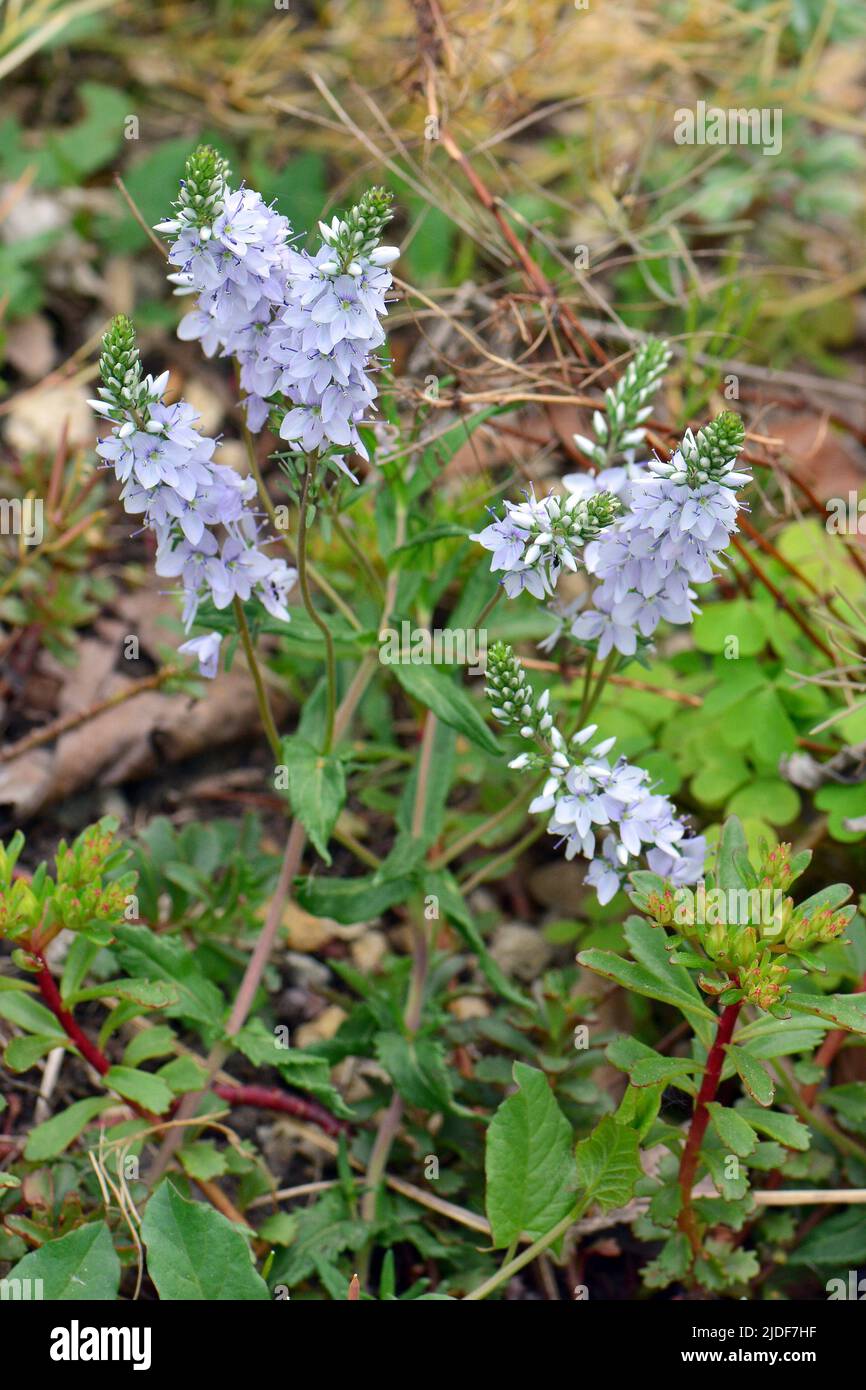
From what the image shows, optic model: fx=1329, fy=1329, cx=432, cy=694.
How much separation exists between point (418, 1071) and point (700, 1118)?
54cm

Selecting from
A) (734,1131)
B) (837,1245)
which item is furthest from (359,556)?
(837,1245)

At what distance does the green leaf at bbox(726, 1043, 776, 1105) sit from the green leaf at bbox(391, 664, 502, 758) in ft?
2.03

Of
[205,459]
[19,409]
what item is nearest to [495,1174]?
[205,459]

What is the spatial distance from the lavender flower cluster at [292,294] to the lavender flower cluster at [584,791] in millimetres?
448

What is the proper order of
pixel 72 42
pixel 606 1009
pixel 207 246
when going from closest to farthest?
pixel 207 246
pixel 606 1009
pixel 72 42

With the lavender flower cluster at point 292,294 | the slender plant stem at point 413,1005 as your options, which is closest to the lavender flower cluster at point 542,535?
the lavender flower cluster at point 292,294

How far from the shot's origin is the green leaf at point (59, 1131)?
2.25 meters

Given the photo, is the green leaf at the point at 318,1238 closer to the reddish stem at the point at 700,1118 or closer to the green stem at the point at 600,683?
the reddish stem at the point at 700,1118

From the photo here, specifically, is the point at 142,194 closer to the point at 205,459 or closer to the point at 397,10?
the point at 397,10

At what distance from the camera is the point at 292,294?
194 cm

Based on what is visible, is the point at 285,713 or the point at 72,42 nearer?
the point at 285,713

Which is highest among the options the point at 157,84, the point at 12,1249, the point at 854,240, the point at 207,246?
the point at 157,84

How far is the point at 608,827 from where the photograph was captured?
2.19 metres
